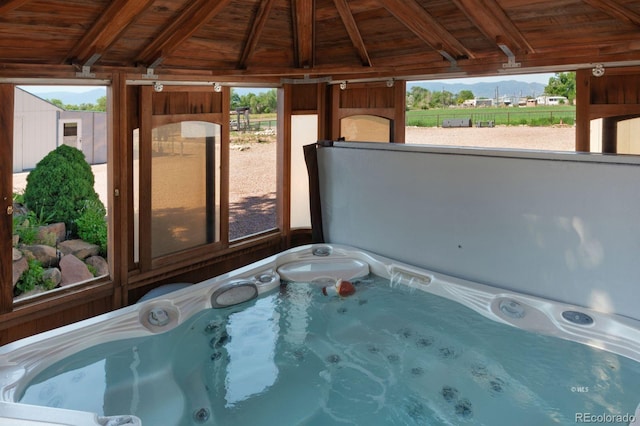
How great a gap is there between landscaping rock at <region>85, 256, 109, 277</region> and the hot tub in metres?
1.24

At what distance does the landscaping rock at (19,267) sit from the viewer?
365 cm

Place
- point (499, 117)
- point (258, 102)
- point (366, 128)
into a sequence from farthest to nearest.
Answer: point (258, 102), point (366, 128), point (499, 117)

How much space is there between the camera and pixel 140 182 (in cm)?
415

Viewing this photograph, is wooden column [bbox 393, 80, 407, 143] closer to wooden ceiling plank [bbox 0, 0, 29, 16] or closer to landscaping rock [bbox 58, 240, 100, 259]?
landscaping rock [bbox 58, 240, 100, 259]

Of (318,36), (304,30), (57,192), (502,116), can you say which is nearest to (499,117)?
(502,116)

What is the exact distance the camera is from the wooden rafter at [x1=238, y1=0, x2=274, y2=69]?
402 centimetres

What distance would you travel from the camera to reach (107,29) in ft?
10.7

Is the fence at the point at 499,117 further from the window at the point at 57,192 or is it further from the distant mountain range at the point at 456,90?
the window at the point at 57,192

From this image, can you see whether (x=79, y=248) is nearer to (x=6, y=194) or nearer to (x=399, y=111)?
(x=6, y=194)

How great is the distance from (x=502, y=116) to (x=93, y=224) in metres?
4.04

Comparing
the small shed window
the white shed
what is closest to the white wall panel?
the small shed window

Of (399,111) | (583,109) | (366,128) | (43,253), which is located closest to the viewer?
(583,109)

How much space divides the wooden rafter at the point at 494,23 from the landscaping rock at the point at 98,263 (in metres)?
3.61

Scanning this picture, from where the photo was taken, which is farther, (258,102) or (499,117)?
(258,102)
